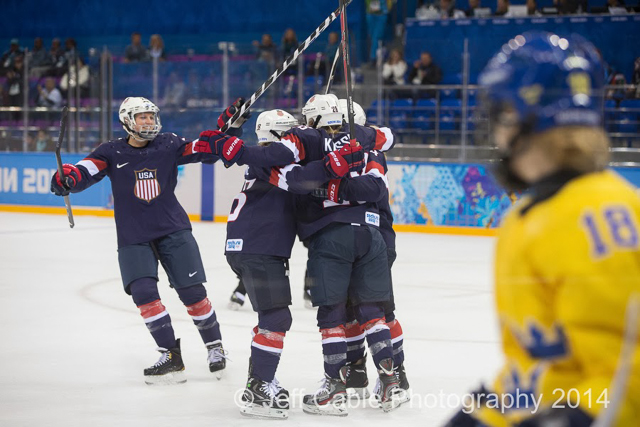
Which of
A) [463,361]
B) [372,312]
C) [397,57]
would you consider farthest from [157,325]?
[397,57]

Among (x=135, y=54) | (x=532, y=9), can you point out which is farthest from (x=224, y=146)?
(x=135, y=54)

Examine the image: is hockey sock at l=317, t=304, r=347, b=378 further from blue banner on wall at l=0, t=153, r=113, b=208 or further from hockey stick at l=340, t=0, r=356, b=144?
blue banner on wall at l=0, t=153, r=113, b=208

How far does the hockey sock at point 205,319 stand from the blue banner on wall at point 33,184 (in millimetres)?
7809

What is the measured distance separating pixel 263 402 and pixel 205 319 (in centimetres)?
79

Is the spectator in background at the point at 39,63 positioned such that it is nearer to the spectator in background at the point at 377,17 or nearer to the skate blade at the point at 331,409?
the spectator in background at the point at 377,17

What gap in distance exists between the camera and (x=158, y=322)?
422 centimetres

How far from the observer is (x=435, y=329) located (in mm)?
5328

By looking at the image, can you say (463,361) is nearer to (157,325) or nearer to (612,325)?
(157,325)

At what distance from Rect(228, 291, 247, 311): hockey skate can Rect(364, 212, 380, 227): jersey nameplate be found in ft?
7.17

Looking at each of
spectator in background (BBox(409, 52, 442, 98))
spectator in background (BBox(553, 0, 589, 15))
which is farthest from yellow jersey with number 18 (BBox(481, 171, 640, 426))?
spectator in background (BBox(553, 0, 589, 15))

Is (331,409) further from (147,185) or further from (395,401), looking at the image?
(147,185)

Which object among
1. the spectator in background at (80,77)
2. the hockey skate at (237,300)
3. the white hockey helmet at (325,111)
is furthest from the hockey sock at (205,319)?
the spectator in background at (80,77)

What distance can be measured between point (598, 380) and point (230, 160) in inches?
109

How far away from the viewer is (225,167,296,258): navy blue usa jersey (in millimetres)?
3787
